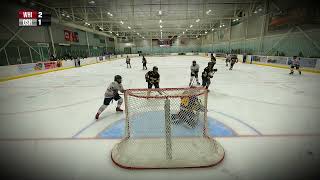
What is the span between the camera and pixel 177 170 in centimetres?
301

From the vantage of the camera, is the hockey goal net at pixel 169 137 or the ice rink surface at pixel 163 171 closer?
the ice rink surface at pixel 163 171

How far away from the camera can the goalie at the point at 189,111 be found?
3.90 meters

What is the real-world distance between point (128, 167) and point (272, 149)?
2.81 metres

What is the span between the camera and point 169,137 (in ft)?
10.7

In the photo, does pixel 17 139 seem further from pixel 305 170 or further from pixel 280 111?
pixel 280 111

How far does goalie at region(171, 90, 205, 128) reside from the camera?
3904 mm
